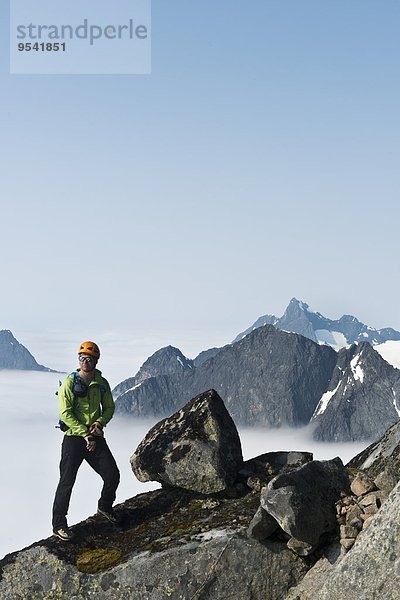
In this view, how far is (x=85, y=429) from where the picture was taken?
18.5m

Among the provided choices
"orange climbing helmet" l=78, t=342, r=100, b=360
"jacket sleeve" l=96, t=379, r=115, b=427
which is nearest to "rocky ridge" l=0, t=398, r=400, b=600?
"jacket sleeve" l=96, t=379, r=115, b=427

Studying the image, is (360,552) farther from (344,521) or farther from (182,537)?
(182,537)

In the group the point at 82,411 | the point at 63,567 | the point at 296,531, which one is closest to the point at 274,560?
the point at 296,531

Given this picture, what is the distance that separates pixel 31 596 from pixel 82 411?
4786mm

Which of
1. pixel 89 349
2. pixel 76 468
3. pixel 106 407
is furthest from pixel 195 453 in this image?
pixel 89 349

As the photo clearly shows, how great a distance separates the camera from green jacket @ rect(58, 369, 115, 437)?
60.3 ft

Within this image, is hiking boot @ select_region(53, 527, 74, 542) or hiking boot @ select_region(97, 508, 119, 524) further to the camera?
hiking boot @ select_region(97, 508, 119, 524)

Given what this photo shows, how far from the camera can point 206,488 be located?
62.4 feet

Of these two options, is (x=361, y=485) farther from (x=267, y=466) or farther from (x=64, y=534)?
(x=64, y=534)

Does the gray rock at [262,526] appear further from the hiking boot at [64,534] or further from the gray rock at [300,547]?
the hiking boot at [64,534]

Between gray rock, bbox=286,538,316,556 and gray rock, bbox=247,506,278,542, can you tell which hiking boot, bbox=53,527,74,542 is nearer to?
gray rock, bbox=247,506,278,542

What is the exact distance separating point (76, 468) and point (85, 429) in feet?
4.35

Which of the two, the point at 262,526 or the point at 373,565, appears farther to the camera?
the point at 262,526

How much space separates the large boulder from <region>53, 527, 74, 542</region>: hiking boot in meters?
2.70
